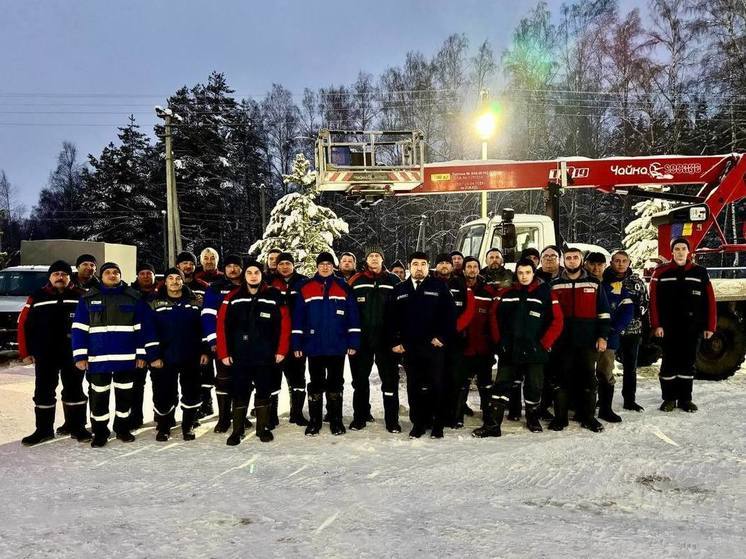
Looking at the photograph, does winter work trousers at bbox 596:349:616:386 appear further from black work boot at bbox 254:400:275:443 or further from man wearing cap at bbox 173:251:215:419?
man wearing cap at bbox 173:251:215:419

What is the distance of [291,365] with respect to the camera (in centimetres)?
636

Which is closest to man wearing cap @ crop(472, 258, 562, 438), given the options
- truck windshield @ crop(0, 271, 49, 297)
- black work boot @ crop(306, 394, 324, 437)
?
black work boot @ crop(306, 394, 324, 437)

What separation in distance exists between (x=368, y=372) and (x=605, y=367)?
2604mm

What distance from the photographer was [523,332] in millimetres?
5777

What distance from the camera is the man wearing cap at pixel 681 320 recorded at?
6711 millimetres

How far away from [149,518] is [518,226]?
6813 millimetres

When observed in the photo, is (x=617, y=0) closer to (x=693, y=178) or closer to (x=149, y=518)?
(x=693, y=178)

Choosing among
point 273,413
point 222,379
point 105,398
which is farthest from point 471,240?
point 105,398

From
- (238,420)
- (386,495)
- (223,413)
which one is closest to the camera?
(386,495)

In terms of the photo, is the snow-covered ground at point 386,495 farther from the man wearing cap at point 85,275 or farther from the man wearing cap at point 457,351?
the man wearing cap at point 85,275

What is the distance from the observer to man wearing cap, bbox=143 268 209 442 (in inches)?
230

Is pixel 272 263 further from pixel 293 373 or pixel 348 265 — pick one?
pixel 293 373

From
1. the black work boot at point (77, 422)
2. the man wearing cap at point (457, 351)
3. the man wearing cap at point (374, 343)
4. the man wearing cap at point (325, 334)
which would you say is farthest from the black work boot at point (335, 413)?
the black work boot at point (77, 422)

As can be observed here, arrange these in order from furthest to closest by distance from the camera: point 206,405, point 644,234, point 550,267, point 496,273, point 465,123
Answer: point 465,123
point 644,234
point 496,273
point 206,405
point 550,267
